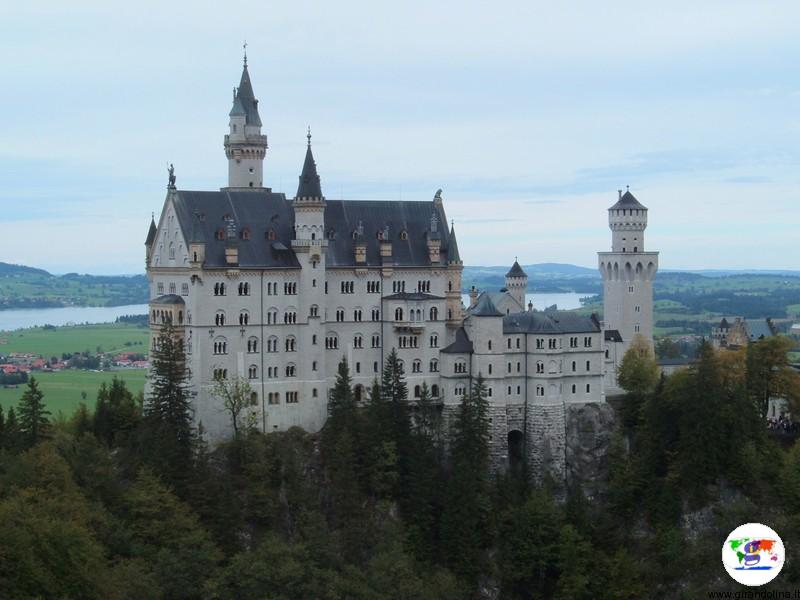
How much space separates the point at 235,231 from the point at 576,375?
3155cm

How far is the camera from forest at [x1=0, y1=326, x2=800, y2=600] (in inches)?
3676

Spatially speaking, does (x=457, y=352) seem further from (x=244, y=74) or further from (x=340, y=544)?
(x=244, y=74)

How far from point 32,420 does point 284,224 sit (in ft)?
→ 84.0

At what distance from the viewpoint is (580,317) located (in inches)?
4614

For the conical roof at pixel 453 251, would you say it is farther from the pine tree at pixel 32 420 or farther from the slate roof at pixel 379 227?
the pine tree at pixel 32 420

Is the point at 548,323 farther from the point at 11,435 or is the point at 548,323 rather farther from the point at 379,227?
the point at 11,435

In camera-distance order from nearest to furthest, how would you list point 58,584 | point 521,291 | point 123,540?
point 58,584 < point 123,540 < point 521,291

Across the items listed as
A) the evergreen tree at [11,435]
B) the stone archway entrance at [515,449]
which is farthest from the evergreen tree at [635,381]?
the evergreen tree at [11,435]

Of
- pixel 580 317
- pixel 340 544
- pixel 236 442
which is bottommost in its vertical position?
pixel 340 544

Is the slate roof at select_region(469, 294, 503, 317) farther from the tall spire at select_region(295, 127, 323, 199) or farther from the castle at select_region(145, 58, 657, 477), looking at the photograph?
the tall spire at select_region(295, 127, 323, 199)

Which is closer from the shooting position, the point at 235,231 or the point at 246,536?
the point at 246,536

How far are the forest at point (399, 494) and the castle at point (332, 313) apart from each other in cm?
237

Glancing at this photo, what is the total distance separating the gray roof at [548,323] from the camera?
114 m

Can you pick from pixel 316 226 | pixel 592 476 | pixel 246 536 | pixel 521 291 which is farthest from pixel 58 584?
pixel 521 291
